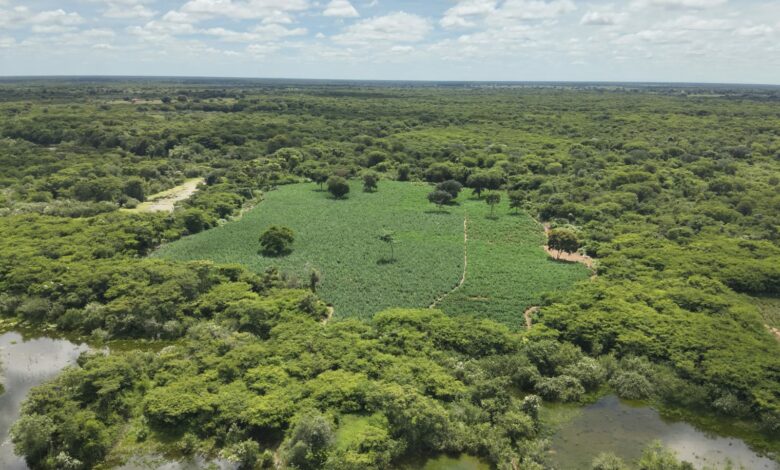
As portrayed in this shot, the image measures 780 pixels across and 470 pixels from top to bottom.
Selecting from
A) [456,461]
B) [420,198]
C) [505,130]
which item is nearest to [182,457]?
[456,461]

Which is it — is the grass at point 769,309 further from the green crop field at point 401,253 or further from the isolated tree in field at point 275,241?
the isolated tree in field at point 275,241

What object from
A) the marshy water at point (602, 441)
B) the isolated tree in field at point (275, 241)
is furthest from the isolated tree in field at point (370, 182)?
the marshy water at point (602, 441)

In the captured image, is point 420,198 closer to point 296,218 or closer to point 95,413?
point 296,218

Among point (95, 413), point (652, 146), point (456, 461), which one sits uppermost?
point (652, 146)

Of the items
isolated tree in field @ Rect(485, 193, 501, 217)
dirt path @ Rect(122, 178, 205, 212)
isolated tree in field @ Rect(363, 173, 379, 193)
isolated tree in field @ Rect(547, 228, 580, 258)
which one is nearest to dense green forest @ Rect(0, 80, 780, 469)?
isolated tree in field @ Rect(485, 193, 501, 217)

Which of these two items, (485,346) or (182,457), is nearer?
(182,457)

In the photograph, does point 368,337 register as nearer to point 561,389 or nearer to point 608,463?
point 561,389

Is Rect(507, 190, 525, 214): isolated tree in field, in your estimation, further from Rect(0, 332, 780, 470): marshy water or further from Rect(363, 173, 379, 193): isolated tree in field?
Rect(0, 332, 780, 470): marshy water
